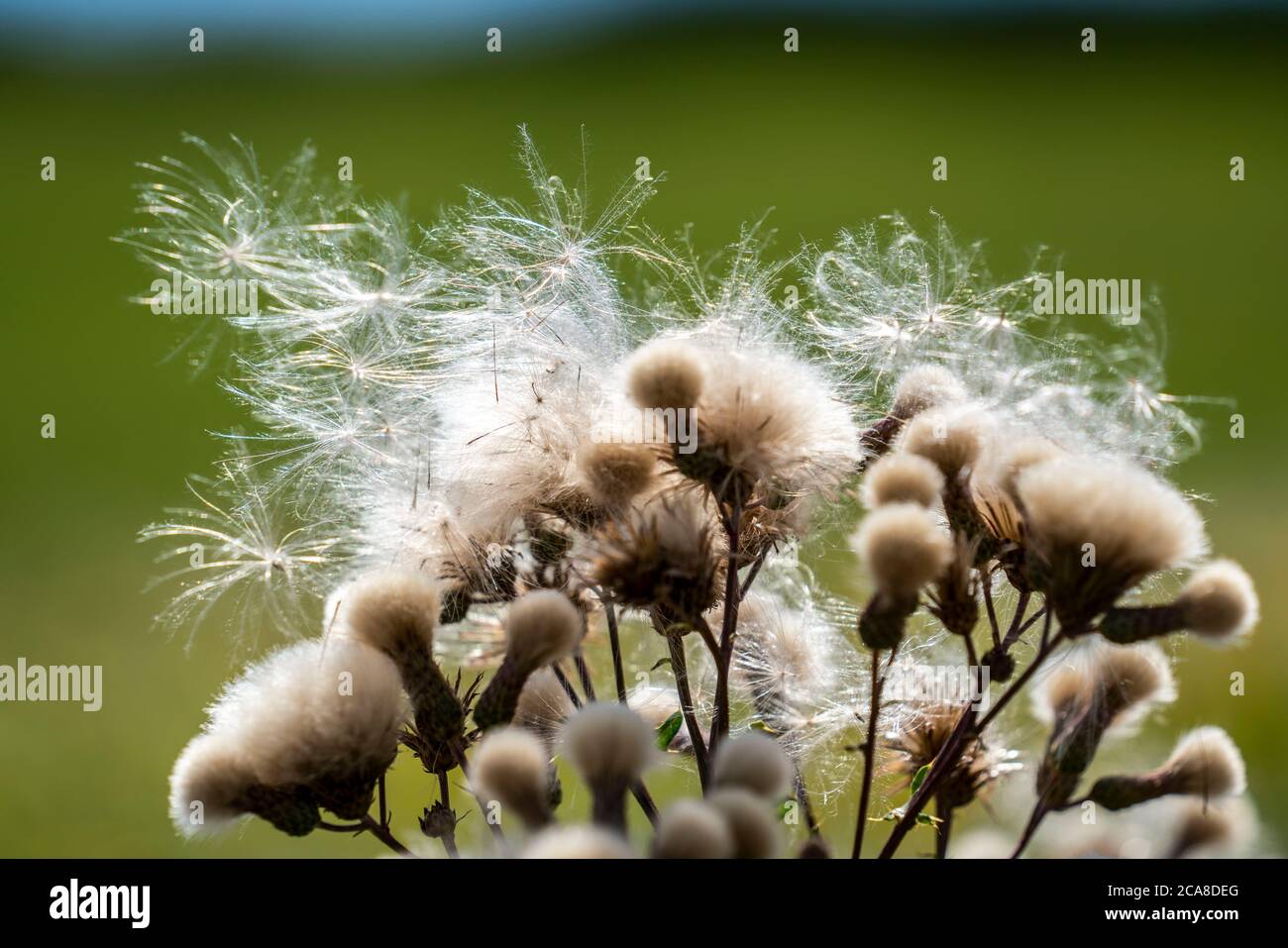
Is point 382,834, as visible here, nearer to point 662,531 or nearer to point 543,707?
point 543,707

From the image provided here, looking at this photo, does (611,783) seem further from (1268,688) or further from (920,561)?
(1268,688)

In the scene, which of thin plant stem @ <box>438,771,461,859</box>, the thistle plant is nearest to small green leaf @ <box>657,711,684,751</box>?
the thistle plant

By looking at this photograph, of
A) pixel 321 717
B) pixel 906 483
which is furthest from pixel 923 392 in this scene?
pixel 321 717

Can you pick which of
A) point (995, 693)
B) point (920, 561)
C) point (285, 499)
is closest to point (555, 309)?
point (285, 499)

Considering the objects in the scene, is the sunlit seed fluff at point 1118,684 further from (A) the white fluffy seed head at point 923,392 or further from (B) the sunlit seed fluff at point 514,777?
(B) the sunlit seed fluff at point 514,777

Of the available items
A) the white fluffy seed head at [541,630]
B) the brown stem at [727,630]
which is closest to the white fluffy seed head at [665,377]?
the brown stem at [727,630]
